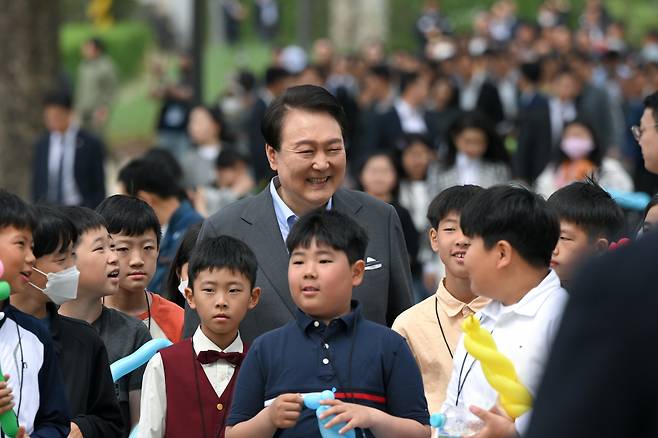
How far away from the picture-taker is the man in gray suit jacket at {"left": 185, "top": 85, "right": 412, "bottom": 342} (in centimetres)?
547

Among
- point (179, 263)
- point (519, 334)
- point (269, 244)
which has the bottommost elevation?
point (519, 334)

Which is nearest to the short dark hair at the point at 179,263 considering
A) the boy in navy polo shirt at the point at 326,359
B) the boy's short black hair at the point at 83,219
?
the boy's short black hair at the point at 83,219

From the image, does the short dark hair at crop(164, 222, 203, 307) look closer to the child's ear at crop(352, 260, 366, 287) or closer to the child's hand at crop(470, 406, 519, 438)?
the child's ear at crop(352, 260, 366, 287)

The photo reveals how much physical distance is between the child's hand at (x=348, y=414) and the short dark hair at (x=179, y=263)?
2.26 meters

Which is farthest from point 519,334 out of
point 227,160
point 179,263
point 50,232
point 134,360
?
point 227,160

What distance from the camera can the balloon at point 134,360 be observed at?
5434 millimetres

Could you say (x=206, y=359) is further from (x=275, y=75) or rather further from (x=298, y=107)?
(x=275, y=75)

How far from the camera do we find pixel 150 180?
8.07 meters

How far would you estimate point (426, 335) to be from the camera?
18.2ft

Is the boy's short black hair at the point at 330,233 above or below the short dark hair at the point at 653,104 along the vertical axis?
below

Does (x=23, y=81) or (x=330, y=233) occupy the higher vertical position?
(x=23, y=81)

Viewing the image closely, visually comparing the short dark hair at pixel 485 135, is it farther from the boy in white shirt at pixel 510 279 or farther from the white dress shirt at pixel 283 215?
the boy in white shirt at pixel 510 279

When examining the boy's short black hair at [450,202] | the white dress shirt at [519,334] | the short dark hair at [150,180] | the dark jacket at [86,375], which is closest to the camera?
the white dress shirt at [519,334]

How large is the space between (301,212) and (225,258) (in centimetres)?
51
